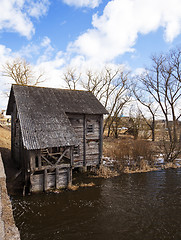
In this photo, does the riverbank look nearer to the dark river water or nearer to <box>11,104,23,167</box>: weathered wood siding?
the dark river water

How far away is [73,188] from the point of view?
11.0 meters

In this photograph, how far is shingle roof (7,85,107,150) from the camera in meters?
10.1

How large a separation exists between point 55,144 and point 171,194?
312 inches

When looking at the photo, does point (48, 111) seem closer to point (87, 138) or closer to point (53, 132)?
point (53, 132)

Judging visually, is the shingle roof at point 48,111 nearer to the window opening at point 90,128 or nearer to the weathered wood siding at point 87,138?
the weathered wood siding at point 87,138

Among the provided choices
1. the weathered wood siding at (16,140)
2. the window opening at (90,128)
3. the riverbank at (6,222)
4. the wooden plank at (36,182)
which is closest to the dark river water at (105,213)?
the wooden plank at (36,182)

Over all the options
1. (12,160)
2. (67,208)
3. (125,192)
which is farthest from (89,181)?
(12,160)

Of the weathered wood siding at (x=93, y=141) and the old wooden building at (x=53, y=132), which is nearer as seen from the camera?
the old wooden building at (x=53, y=132)

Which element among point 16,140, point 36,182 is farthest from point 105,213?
point 16,140

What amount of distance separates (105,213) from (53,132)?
216 inches

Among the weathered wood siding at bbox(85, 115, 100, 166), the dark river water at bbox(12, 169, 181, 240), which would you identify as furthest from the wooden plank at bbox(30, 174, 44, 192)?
the weathered wood siding at bbox(85, 115, 100, 166)

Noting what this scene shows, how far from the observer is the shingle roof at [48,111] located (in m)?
10.1

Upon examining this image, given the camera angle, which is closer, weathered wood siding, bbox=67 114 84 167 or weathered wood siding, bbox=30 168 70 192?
weathered wood siding, bbox=30 168 70 192

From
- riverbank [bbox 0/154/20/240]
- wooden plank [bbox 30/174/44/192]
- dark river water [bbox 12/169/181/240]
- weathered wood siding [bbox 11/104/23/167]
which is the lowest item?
dark river water [bbox 12/169/181/240]
